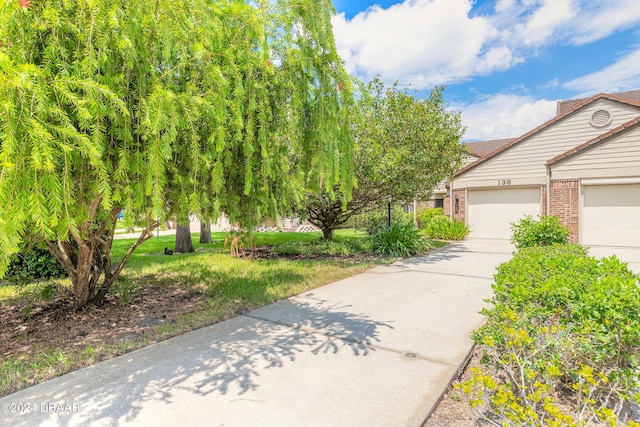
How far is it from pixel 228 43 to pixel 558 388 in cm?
388

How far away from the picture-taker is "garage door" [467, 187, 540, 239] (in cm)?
1321

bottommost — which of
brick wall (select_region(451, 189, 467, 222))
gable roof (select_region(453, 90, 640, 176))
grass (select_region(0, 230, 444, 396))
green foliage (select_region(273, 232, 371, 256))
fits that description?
grass (select_region(0, 230, 444, 396))

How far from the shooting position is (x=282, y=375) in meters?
2.98

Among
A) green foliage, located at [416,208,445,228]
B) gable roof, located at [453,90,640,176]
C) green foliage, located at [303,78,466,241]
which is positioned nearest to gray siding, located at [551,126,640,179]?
gable roof, located at [453,90,640,176]

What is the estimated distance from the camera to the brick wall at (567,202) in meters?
11.6

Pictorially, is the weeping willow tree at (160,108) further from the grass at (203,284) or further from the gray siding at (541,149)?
Answer: the gray siding at (541,149)

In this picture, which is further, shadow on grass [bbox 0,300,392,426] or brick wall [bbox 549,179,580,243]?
brick wall [bbox 549,179,580,243]

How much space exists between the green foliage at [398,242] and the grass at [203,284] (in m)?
0.48

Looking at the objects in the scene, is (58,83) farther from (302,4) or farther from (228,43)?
(302,4)

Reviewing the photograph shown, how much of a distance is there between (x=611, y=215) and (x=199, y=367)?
530 inches

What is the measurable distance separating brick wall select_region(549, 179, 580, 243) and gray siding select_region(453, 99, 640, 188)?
0.88 m

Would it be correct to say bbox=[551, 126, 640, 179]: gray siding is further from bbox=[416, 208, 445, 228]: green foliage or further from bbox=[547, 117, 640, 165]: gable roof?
bbox=[416, 208, 445, 228]: green foliage

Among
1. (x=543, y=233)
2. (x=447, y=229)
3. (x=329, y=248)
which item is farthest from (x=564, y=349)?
(x=447, y=229)

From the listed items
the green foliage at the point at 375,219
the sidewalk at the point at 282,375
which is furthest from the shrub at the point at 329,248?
the sidewalk at the point at 282,375
